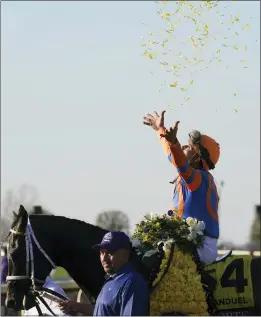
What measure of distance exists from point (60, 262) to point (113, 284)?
6.42 ft

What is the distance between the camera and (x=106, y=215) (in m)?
46.7

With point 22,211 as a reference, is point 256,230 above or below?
below

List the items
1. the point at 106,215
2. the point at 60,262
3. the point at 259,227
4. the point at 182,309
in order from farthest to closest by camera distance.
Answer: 1. the point at 259,227
2. the point at 106,215
3. the point at 60,262
4. the point at 182,309

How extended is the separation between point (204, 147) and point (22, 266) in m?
2.15

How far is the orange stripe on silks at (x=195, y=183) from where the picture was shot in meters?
7.79

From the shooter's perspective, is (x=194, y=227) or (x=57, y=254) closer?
(x=194, y=227)

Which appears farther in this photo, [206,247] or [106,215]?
[106,215]

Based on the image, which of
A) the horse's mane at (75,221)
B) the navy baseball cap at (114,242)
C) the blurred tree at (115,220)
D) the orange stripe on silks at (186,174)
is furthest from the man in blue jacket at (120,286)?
the blurred tree at (115,220)

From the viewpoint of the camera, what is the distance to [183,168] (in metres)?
7.64

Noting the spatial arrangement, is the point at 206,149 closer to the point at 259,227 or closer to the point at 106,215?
the point at 106,215

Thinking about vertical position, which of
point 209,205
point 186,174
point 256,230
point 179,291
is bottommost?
point 256,230

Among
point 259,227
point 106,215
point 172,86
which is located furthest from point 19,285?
point 259,227

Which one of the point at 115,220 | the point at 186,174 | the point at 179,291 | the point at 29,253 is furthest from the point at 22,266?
the point at 115,220

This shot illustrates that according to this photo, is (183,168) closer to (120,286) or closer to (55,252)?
(55,252)
